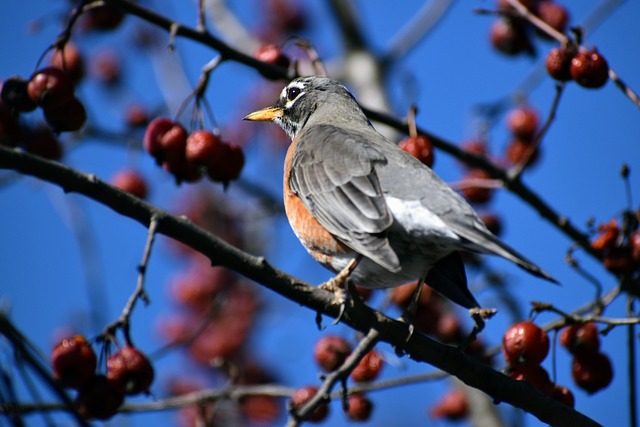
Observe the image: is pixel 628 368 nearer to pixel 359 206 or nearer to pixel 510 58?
pixel 359 206

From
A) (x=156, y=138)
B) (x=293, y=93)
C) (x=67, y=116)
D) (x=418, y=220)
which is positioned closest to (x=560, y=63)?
(x=418, y=220)

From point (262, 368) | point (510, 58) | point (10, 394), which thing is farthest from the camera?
point (262, 368)

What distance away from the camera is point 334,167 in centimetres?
297

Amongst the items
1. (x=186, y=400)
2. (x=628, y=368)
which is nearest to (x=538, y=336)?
(x=628, y=368)

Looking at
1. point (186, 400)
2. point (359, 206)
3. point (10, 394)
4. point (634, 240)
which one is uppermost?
point (634, 240)

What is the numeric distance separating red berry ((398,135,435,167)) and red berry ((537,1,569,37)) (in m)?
1.13

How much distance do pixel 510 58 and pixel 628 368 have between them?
1.92 m

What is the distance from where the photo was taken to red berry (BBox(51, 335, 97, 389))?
2301mm

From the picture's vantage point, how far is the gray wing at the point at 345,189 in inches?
101

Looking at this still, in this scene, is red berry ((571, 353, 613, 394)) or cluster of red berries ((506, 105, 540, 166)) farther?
cluster of red berries ((506, 105, 540, 166))

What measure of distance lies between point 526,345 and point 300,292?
88 cm

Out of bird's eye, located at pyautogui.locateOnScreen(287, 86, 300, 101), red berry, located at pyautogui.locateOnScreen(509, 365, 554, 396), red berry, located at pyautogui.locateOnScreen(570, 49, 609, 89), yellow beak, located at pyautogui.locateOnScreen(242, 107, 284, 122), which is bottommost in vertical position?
red berry, located at pyautogui.locateOnScreen(509, 365, 554, 396)

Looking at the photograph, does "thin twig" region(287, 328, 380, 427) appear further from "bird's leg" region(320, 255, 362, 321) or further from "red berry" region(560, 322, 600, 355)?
"red berry" region(560, 322, 600, 355)

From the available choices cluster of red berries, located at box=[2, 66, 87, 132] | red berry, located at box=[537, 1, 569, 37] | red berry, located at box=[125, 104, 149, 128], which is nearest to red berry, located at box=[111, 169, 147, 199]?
red berry, located at box=[125, 104, 149, 128]
